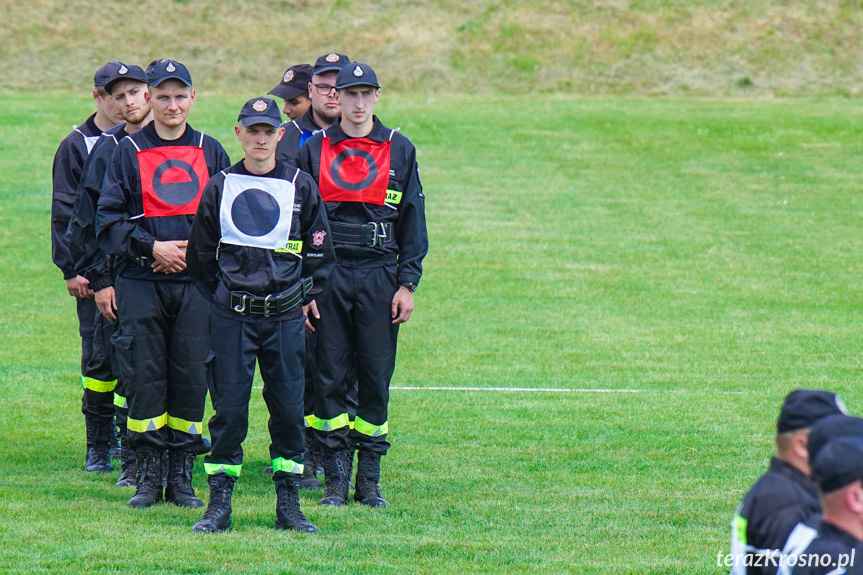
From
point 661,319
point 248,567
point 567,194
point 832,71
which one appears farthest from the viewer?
point 832,71

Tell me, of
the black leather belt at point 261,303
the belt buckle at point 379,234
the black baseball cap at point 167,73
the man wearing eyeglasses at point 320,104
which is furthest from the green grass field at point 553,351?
the black baseball cap at point 167,73

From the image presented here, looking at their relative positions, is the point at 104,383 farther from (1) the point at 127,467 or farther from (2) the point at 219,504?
(2) the point at 219,504

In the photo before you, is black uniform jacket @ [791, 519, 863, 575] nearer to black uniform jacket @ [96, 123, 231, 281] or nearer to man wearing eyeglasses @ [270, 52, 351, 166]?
black uniform jacket @ [96, 123, 231, 281]

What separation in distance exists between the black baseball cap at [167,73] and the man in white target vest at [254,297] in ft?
2.36

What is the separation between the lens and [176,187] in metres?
6.98

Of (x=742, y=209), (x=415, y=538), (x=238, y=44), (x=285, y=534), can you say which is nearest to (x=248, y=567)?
(x=285, y=534)

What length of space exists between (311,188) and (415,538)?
6.75 feet

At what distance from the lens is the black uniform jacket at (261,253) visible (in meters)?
6.34

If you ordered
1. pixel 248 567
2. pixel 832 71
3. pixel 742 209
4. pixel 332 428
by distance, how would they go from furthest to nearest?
pixel 832 71, pixel 742 209, pixel 332 428, pixel 248 567

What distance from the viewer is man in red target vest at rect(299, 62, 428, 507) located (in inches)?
282

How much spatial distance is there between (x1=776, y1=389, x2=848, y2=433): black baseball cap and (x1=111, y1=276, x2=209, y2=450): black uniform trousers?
4.14 meters

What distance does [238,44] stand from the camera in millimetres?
36250

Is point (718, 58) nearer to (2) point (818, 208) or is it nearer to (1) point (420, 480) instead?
(2) point (818, 208)

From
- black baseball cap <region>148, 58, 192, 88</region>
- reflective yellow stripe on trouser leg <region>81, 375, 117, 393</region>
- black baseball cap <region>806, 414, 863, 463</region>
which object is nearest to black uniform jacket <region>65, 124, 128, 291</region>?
black baseball cap <region>148, 58, 192, 88</region>
